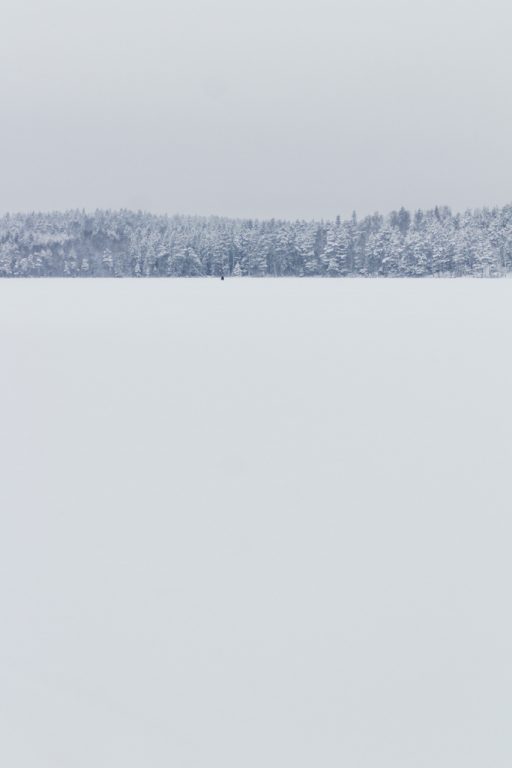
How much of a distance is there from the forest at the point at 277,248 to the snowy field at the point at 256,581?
101 m

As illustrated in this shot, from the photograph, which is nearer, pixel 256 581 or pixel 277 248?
pixel 256 581

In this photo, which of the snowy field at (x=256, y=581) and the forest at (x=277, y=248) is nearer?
the snowy field at (x=256, y=581)

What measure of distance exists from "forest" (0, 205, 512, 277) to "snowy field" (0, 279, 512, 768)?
101085mm

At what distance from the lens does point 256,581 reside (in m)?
4.62

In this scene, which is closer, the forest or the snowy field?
the snowy field

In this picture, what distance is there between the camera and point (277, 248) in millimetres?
111312

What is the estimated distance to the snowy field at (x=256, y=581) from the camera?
3248 mm

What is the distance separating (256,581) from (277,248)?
109 meters

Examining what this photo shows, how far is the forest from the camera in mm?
108562

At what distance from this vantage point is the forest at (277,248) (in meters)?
109

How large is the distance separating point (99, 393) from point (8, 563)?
6293 millimetres

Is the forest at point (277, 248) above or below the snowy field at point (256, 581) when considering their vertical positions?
above

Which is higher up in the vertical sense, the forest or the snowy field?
the forest

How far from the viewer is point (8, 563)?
193 inches
